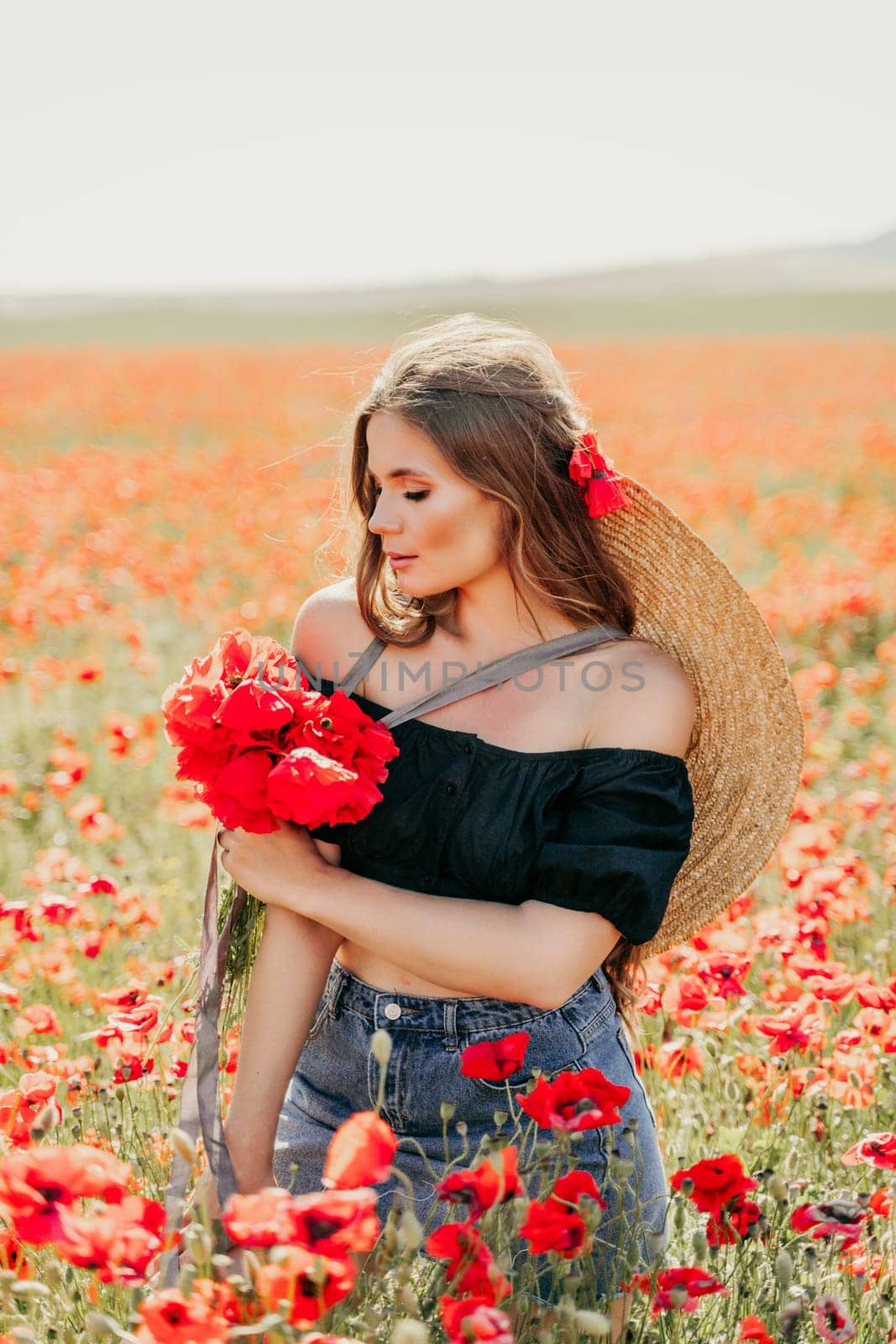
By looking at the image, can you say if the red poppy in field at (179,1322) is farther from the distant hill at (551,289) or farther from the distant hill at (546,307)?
the distant hill at (551,289)

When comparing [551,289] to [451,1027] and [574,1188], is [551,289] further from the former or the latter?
[574,1188]

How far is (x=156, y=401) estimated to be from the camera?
18453mm

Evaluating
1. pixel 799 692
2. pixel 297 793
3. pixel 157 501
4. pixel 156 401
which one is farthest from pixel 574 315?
pixel 297 793

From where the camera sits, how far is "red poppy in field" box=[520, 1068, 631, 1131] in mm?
1658

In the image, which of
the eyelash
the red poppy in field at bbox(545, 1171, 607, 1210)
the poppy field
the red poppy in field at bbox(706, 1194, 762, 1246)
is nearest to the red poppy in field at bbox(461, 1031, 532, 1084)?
the poppy field

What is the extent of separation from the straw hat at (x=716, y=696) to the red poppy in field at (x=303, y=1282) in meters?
1.44

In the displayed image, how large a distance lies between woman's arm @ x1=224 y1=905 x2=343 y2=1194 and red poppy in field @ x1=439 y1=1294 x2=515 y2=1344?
0.89 m

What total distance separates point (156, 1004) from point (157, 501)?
7897mm

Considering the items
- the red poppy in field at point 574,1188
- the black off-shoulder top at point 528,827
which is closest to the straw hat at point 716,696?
the black off-shoulder top at point 528,827

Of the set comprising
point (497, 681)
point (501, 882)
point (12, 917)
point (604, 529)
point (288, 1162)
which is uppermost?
point (604, 529)

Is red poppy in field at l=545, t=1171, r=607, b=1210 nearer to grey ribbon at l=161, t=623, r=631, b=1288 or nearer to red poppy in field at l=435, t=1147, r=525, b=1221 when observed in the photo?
red poppy in field at l=435, t=1147, r=525, b=1221

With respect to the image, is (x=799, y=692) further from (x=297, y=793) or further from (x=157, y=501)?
(x=157, y=501)

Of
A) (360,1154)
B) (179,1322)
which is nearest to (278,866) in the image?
(360,1154)

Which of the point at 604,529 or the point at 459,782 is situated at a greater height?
the point at 604,529
